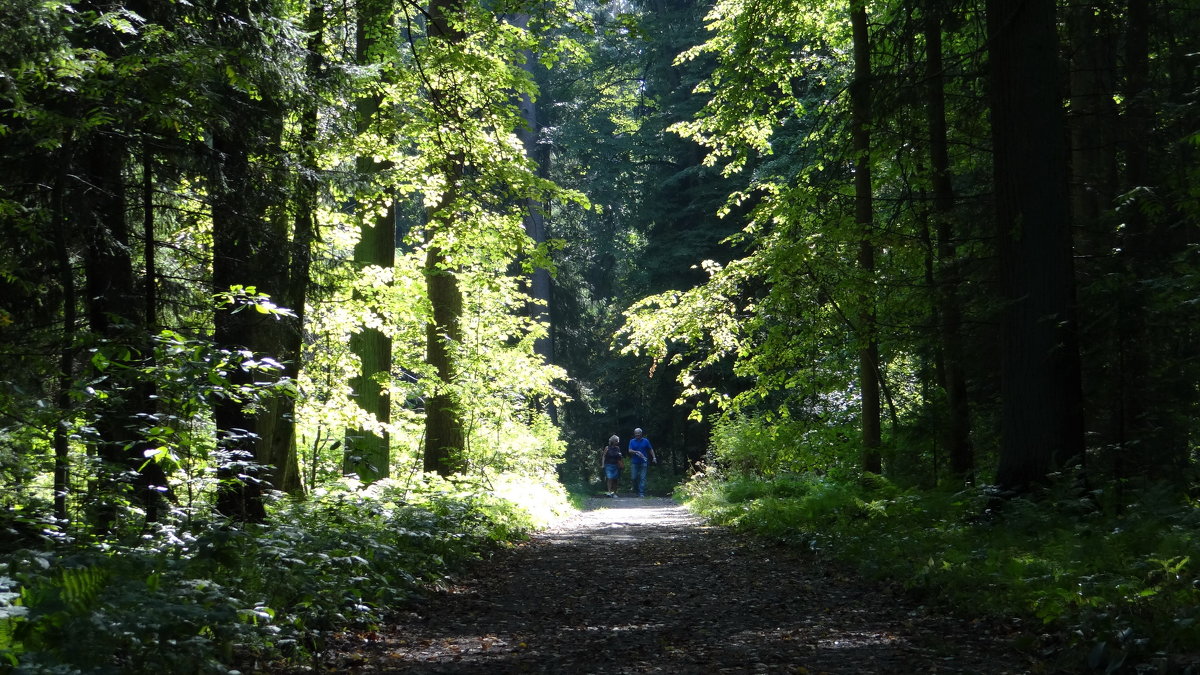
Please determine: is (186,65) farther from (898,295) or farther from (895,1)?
(895,1)

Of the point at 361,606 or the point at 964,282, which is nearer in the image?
the point at 361,606

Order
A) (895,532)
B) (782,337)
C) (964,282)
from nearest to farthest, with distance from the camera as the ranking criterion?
1. (895,532)
2. (964,282)
3. (782,337)

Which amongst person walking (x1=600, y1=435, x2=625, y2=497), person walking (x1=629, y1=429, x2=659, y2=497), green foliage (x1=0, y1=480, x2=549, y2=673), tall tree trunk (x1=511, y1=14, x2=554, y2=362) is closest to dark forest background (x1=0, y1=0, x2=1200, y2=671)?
green foliage (x1=0, y1=480, x2=549, y2=673)

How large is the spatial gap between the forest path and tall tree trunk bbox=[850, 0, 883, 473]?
3.32m

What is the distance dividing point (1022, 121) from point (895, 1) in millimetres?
4680

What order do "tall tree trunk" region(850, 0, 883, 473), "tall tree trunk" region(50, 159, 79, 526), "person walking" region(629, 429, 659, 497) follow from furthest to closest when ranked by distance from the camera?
"person walking" region(629, 429, 659, 497)
"tall tree trunk" region(850, 0, 883, 473)
"tall tree trunk" region(50, 159, 79, 526)

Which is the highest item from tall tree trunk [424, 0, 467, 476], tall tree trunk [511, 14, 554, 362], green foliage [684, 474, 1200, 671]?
tall tree trunk [511, 14, 554, 362]

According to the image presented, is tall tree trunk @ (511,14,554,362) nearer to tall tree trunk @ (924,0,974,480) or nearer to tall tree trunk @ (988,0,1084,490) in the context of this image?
tall tree trunk @ (924,0,974,480)

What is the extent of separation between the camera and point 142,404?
25.2ft

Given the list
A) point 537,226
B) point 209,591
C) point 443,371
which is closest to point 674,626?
point 209,591

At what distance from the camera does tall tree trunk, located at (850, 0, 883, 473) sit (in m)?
11.3

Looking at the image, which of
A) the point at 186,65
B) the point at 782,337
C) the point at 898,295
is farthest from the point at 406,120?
the point at 898,295

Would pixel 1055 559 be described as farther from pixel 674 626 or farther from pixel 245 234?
pixel 245 234

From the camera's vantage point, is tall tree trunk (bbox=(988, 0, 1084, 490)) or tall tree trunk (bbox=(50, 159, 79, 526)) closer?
tall tree trunk (bbox=(50, 159, 79, 526))
